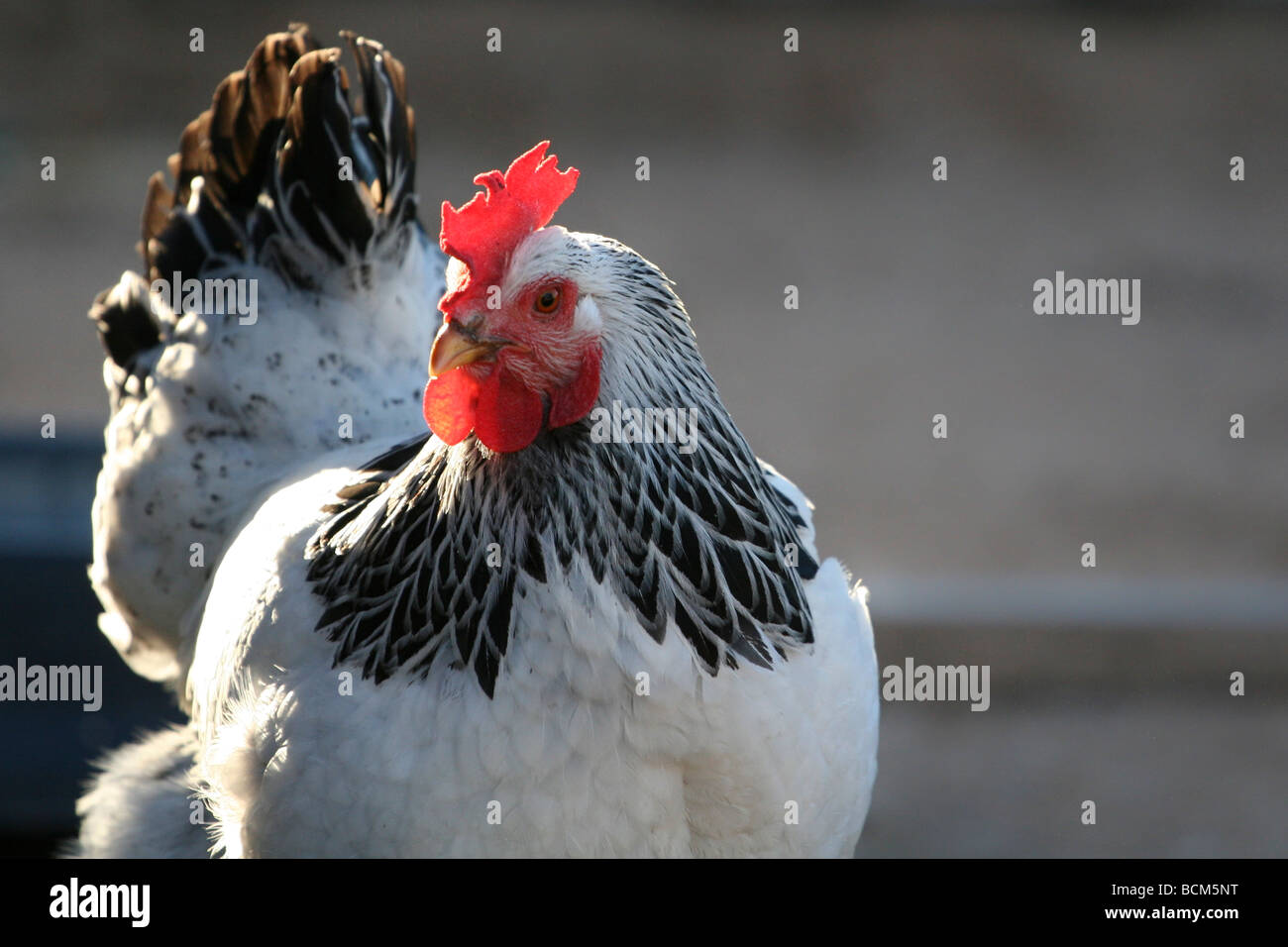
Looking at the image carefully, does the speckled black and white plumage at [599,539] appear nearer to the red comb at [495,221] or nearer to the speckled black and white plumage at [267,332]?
the red comb at [495,221]

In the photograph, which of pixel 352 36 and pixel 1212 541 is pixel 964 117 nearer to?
pixel 1212 541

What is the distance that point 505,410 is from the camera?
1.99m

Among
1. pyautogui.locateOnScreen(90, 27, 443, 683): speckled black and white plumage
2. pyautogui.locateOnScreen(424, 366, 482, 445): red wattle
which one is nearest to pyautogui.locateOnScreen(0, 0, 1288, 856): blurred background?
pyautogui.locateOnScreen(90, 27, 443, 683): speckled black and white plumage

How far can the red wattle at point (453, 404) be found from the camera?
6.55 ft

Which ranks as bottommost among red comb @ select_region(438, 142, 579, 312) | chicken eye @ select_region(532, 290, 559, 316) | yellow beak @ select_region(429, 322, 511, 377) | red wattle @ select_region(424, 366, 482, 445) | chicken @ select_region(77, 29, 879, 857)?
chicken @ select_region(77, 29, 879, 857)

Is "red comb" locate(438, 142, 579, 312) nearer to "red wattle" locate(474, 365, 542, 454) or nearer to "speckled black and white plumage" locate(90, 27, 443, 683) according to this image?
"red wattle" locate(474, 365, 542, 454)

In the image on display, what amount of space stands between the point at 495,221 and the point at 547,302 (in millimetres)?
158

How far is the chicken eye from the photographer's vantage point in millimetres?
1988

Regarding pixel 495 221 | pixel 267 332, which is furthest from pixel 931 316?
pixel 495 221

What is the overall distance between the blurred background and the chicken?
1.60 metres

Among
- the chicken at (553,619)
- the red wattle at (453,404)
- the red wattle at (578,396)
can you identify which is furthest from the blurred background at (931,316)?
the red wattle at (578,396)

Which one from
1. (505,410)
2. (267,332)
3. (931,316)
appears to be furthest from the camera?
(931,316)

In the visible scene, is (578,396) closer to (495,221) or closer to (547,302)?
(547,302)

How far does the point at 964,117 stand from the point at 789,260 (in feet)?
7.09
